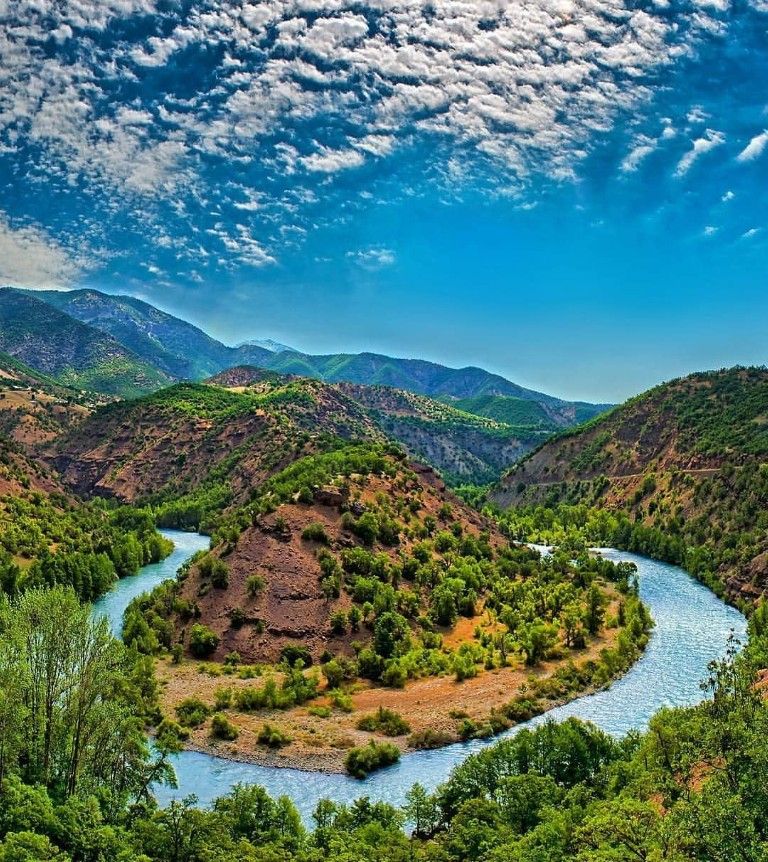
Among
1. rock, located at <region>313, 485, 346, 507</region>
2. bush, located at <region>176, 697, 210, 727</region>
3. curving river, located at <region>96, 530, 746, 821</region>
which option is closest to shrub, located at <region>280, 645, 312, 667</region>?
bush, located at <region>176, 697, 210, 727</region>

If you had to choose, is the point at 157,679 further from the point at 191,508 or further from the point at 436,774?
the point at 191,508

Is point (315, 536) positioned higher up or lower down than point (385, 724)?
higher up

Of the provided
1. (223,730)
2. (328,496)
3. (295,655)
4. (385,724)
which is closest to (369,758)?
(385,724)

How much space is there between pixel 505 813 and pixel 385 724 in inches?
929

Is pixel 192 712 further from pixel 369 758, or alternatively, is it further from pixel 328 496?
pixel 328 496

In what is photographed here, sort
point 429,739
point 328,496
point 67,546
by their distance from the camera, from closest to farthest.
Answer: point 429,739
point 328,496
point 67,546

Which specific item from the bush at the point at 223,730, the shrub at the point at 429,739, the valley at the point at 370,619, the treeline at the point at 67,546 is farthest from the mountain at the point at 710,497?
the treeline at the point at 67,546

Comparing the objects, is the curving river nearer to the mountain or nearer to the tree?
the mountain

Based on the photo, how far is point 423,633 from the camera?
8900cm

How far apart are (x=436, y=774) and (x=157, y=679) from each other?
106 ft

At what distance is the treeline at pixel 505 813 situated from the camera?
108 feet

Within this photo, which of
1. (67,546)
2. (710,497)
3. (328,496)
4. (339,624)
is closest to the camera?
(339,624)

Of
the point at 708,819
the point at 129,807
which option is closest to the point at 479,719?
the point at 129,807

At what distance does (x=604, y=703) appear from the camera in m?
72.4
